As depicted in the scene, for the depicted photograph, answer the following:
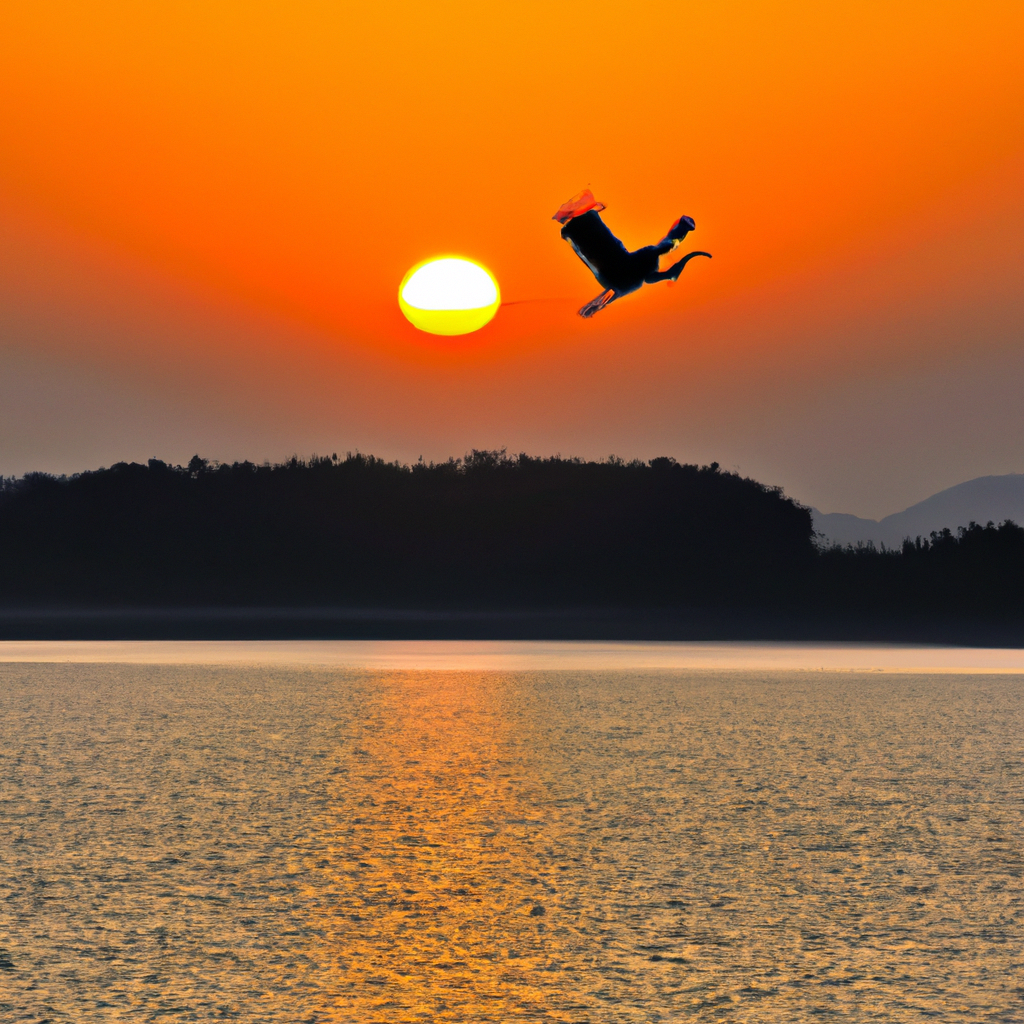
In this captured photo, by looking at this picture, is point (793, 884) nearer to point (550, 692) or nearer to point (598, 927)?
point (598, 927)

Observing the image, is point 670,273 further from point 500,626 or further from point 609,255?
point 500,626

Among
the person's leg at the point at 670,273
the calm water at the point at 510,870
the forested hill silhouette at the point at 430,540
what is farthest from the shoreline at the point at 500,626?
the person's leg at the point at 670,273

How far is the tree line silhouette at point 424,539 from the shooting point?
79.8 meters

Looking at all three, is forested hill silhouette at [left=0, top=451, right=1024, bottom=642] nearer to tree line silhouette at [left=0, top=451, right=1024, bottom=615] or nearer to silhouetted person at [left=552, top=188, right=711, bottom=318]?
tree line silhouette at [left=0, top=451, right=1024, bottom=615]

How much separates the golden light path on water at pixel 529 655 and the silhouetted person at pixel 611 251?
14.1 meters

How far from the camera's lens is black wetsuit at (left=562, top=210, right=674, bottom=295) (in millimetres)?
11484

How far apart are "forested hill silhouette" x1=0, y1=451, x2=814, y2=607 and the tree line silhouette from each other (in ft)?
0.42

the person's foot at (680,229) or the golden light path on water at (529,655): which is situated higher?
the person's foot at (680,229)

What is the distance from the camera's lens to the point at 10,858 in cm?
808

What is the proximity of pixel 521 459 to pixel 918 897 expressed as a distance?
287 ft

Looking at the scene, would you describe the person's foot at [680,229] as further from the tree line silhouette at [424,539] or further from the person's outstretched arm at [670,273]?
the tree line silhouette at [424,539]

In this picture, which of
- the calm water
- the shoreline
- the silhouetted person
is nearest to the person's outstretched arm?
the silhouetted person

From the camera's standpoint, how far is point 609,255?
38.1 feet

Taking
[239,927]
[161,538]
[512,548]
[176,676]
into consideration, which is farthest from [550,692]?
[161,538]
